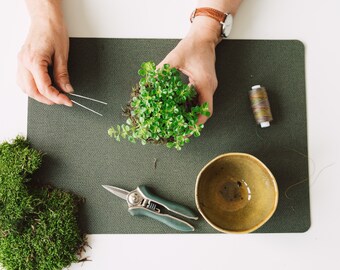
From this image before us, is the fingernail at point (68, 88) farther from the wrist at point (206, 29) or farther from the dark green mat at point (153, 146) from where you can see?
the wrist at point (206, 29)

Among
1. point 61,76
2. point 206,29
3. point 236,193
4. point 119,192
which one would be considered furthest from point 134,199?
point 206,29

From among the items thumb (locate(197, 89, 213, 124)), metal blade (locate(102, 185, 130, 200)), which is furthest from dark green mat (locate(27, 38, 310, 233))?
thumb (locate(197, 89, 213, 124))

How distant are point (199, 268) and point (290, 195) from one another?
0.34 m

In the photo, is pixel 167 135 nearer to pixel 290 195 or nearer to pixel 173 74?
pixel 173 74

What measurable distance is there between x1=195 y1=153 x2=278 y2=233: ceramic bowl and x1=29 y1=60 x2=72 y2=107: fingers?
1.38ft

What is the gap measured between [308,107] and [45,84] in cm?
74

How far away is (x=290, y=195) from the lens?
3.38 ft

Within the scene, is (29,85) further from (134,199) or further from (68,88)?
(134,199)

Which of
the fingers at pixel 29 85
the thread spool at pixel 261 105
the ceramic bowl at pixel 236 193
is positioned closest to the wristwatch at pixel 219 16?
the thread spool at pixel 261 105

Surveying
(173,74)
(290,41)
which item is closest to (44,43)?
(173,74)

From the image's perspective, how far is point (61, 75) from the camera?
0.95 metres

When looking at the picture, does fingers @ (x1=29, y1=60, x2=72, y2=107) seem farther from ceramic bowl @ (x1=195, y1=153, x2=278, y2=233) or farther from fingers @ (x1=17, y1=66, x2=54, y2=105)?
ceramic bowl @ (x1=195, y1=153, x2=278, y2=233)

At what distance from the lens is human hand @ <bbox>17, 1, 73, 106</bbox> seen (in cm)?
92

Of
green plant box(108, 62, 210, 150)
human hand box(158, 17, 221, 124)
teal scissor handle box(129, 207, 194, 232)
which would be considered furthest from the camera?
teal scissor handle box(129, 207, 194, 232)
